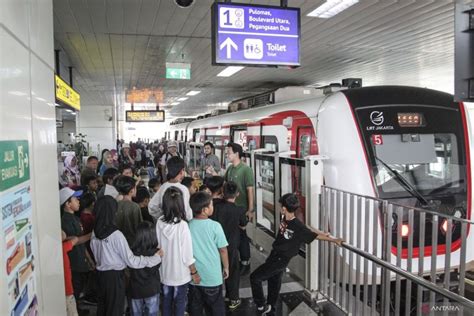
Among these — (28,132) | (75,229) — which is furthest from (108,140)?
(28,132)

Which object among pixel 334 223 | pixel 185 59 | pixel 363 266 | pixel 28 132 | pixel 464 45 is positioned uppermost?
pixel 185 59

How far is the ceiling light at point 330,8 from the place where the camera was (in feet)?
17.3

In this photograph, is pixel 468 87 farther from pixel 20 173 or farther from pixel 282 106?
pixel 282 106

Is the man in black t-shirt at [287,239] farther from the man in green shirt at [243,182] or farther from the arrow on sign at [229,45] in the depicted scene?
the arrow on sign at [229,45]

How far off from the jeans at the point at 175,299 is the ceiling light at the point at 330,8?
13.6ft

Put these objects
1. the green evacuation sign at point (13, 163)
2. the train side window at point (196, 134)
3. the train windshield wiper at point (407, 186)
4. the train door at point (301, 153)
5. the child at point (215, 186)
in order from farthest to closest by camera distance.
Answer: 1. the train side window at point (196, 134)
2. the train door at point (301, 153)
3. the train windshield wiper at point (407, 186)
4. the child at point (215, 186)
5. the green evacuation sign at point (13, 163)

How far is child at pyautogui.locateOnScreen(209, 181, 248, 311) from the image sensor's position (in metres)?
3.91

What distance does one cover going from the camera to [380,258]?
3393 mm

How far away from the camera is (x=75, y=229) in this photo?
3.61 m

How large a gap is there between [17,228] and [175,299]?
6.02ft

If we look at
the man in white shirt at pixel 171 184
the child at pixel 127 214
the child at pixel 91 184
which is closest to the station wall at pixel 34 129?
the child at pixel 127 214

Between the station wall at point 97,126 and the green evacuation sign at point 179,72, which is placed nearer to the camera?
the green evacuation sign at point 179,72

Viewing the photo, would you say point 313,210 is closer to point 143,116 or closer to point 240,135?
point 240,135

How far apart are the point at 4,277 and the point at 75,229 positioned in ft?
6.69
